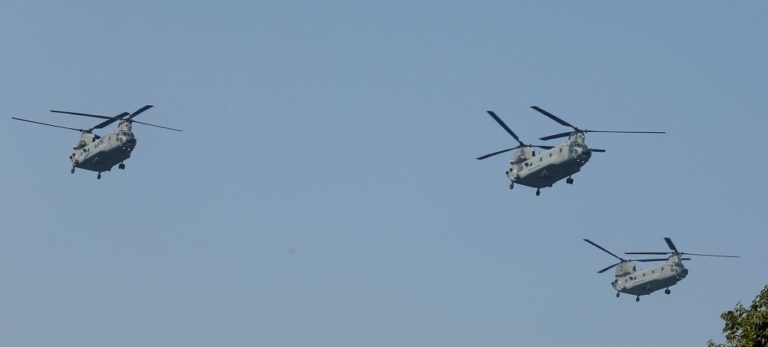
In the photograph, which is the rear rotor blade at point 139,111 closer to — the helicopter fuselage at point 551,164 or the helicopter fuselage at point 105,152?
the helicopter fuselage at point 105,152

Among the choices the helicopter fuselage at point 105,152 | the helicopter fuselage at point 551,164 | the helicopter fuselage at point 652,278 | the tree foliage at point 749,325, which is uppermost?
the helicopter fuselage at point 551,164

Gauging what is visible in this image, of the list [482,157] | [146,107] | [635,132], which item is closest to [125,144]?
[146,107]

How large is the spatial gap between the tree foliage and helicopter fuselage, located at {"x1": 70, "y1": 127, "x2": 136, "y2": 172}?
70.9 m

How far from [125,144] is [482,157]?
30.9 m

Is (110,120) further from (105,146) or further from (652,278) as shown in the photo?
(652,278)

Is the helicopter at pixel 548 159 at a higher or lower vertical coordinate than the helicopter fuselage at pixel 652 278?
higher

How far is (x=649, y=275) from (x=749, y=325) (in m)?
83.9

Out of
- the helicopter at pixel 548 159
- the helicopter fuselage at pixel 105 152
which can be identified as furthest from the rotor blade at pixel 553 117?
the helicopter fuselage at pixel 105 152

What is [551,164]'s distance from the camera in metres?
115

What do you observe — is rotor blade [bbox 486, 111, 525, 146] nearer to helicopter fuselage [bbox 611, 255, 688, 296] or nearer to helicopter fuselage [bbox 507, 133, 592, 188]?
helicopter fuselage [bbox 507, 133, 592, 188]

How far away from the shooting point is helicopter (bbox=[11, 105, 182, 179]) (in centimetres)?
11575

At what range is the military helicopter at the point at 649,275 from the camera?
132 meters

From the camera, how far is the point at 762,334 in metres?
50.7

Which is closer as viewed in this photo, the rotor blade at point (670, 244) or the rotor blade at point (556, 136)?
the rotor blade at point (556, 136)
